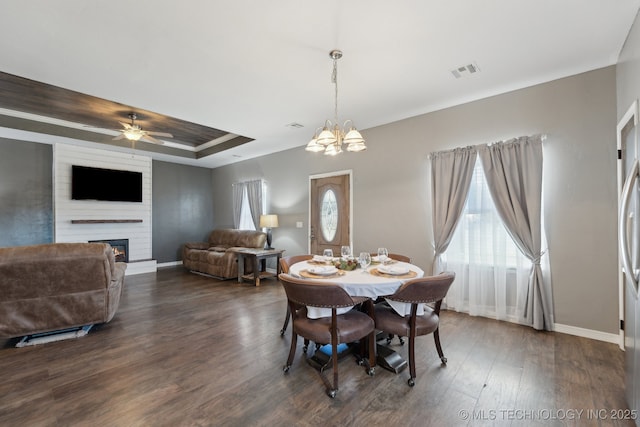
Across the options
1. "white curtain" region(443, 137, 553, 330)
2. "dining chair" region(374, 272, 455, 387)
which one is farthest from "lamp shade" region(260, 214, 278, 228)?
"dining chair" region(374, 272, 455, 387)

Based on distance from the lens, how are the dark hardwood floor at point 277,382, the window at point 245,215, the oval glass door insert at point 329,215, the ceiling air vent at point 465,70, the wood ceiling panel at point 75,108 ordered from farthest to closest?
the window at point 245,215
the oval glass door insert at point 329,215
the wood ceiling panel at point 75,108
the ceiling air vent at point 465,70
the dark hardwood floor at point 277,382

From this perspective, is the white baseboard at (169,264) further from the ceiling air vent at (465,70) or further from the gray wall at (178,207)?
the ceiling air vent at (465,70)

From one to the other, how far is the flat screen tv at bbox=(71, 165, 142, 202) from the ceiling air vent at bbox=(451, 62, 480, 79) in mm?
7001

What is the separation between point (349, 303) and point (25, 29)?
3.54 m

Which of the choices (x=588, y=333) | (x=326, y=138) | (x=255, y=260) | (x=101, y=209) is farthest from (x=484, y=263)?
(x=101, y=209)

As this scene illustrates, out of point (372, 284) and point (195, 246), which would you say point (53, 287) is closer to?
point (372, 284)

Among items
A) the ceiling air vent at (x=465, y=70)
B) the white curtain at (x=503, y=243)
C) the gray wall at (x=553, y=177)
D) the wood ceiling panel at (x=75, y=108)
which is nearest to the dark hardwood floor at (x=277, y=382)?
the white curtain at (x=503, y=243)

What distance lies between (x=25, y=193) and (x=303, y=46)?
21.6 ft

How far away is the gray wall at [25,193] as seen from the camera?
5.30m

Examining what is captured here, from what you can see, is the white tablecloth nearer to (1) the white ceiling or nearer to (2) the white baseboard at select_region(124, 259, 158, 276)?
(1) the white ceiling

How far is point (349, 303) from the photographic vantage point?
1978 millimetres

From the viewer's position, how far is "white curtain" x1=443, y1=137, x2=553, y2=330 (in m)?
3.16

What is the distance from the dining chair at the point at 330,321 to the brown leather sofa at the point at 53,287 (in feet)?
7.91

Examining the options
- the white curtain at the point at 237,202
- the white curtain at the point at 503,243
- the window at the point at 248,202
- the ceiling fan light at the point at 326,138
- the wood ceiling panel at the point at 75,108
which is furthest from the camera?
the white curtain at the point at 237,202
